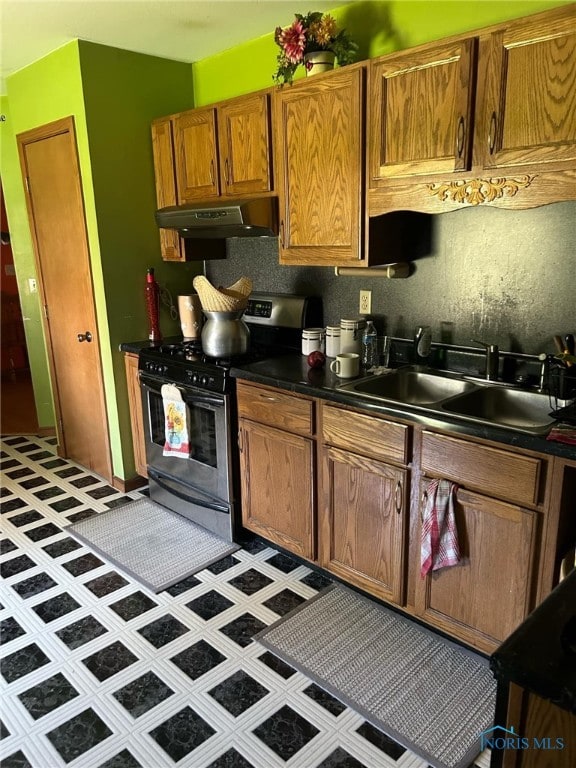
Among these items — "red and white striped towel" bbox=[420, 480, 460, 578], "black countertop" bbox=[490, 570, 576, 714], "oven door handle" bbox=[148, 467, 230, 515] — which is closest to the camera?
"black countertop" bbox=[490, 570, 576, 714]

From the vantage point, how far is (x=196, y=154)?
3.09 m

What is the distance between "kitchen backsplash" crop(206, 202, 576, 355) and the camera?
7.13ft

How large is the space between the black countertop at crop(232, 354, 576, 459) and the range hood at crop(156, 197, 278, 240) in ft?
2.19

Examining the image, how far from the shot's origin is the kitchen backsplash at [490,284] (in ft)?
7.13

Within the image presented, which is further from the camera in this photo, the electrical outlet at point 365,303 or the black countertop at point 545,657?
the electrical outlet at point 365,303

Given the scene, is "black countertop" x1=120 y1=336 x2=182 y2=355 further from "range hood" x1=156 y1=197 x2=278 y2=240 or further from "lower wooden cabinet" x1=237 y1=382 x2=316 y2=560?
"lower wooden cabinet" x1=237 y1=382 x2=316 y2=560

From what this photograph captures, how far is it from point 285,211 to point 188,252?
0.92m

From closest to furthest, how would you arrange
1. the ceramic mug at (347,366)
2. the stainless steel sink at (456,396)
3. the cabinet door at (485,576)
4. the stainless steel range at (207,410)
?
the cabinet door at (485,576)
the stainless steel sink at (456,396)
the ceramic mug at (347,366)
the stainless steel range at (207,410)

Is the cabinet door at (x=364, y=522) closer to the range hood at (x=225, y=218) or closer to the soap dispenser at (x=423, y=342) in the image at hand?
the soap dispenser at (x=423, y=342)

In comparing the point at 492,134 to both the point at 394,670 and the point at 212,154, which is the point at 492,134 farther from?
the point at 394,670

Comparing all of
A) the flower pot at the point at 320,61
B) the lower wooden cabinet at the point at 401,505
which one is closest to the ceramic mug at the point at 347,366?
the lower wooden cabinet at the point at 401,505

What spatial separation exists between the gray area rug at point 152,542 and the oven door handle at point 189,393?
0.72 meters

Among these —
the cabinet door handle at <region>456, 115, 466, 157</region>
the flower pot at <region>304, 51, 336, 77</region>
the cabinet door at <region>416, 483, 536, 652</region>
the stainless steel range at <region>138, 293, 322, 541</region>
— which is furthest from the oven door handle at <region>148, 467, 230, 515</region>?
the flower pot at <region>304, 51, 336, 77</region>

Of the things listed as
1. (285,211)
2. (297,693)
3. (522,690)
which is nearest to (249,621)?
(297,693)
